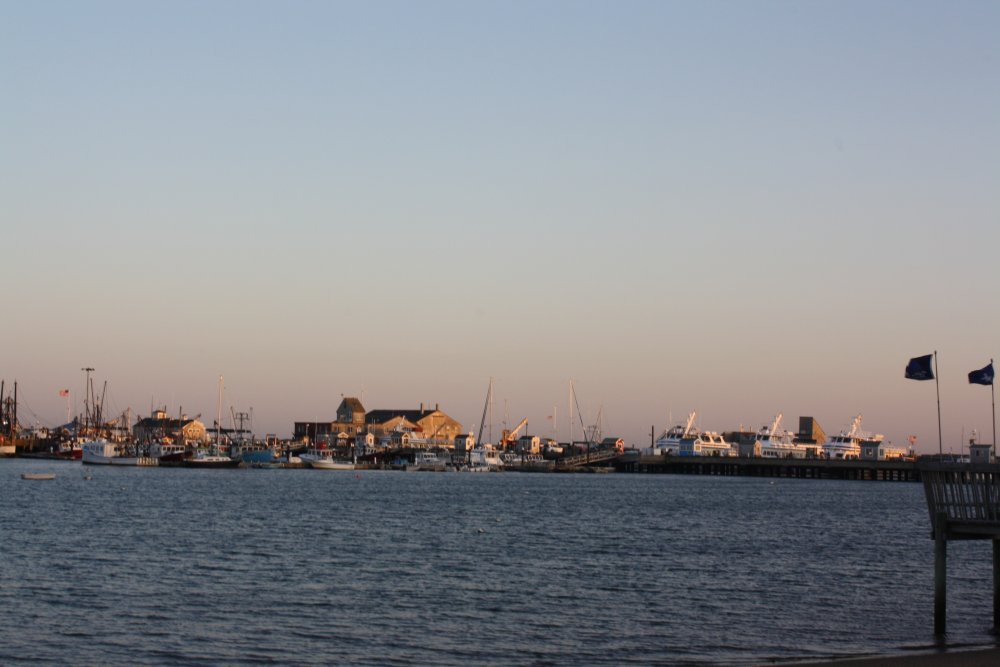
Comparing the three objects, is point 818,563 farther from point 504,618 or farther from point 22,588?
point 22,588

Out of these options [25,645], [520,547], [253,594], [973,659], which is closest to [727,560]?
Answer: [520,547]

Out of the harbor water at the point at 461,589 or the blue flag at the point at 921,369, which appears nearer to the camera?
the harbor water at the point at 461,589

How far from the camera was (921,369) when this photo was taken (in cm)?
3847

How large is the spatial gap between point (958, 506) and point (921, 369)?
25.0 feet

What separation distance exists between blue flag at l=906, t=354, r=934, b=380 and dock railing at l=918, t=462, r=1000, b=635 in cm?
630

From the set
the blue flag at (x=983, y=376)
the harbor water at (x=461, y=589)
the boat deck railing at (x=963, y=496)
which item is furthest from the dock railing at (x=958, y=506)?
the blue flag at (x=983, y=376)

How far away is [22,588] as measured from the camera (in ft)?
131

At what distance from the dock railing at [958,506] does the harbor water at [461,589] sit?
222cm

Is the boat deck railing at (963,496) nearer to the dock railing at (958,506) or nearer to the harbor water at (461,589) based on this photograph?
the dock railing at (958,506)

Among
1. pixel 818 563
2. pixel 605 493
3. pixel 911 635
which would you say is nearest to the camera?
pixel 911 635

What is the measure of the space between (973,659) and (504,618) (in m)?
14.1

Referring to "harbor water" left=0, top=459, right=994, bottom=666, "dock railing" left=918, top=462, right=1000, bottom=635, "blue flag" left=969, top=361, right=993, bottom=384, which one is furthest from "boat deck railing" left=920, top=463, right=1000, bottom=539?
"blue flag" left=969, top=361, right=993, bottom=384

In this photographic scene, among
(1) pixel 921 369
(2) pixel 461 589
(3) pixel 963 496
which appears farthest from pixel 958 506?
(2) pixel 461 589

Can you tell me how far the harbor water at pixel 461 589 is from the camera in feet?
101
